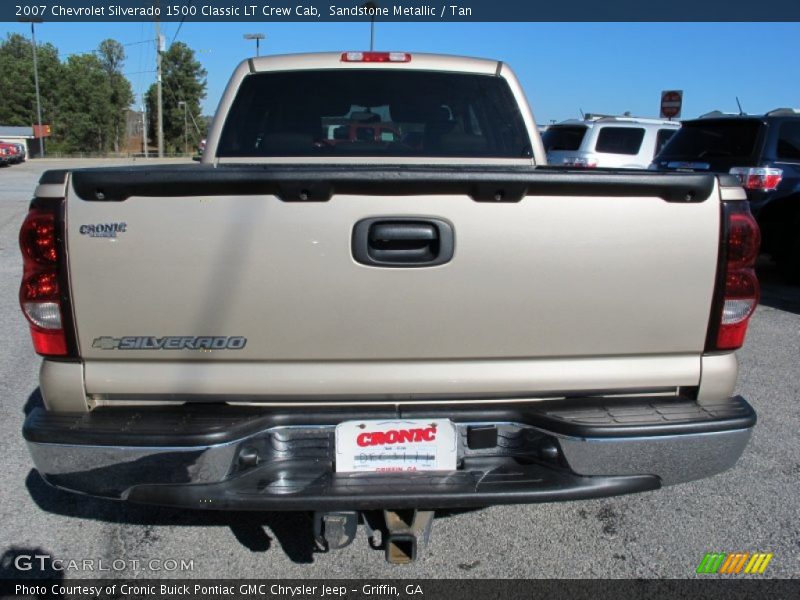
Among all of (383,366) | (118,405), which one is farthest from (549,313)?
(118,405)

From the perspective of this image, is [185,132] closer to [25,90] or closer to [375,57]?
[25,90]

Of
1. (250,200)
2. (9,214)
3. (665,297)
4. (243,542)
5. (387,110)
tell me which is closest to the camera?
(250,200)

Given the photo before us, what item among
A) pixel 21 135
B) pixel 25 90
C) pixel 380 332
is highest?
pixel 25 90

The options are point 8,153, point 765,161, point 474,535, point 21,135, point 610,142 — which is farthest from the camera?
point 21,135

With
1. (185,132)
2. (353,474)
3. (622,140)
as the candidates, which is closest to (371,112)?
(353,474)

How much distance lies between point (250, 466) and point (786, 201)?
7.73 m

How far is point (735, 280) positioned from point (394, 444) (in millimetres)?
1249

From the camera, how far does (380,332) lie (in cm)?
235

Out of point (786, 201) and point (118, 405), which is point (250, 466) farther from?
point (786, 201)

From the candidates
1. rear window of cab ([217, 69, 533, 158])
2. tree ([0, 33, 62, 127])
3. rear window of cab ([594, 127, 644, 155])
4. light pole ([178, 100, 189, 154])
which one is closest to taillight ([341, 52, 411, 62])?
rear window of cab ([217, 69, 533, 158])

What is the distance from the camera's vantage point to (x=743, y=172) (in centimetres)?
818

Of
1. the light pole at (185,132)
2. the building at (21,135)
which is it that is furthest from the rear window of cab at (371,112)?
the light pole at (185,132)

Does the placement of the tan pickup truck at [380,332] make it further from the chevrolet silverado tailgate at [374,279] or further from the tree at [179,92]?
the tree at [179,92]

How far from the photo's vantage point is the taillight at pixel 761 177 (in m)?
8.05
